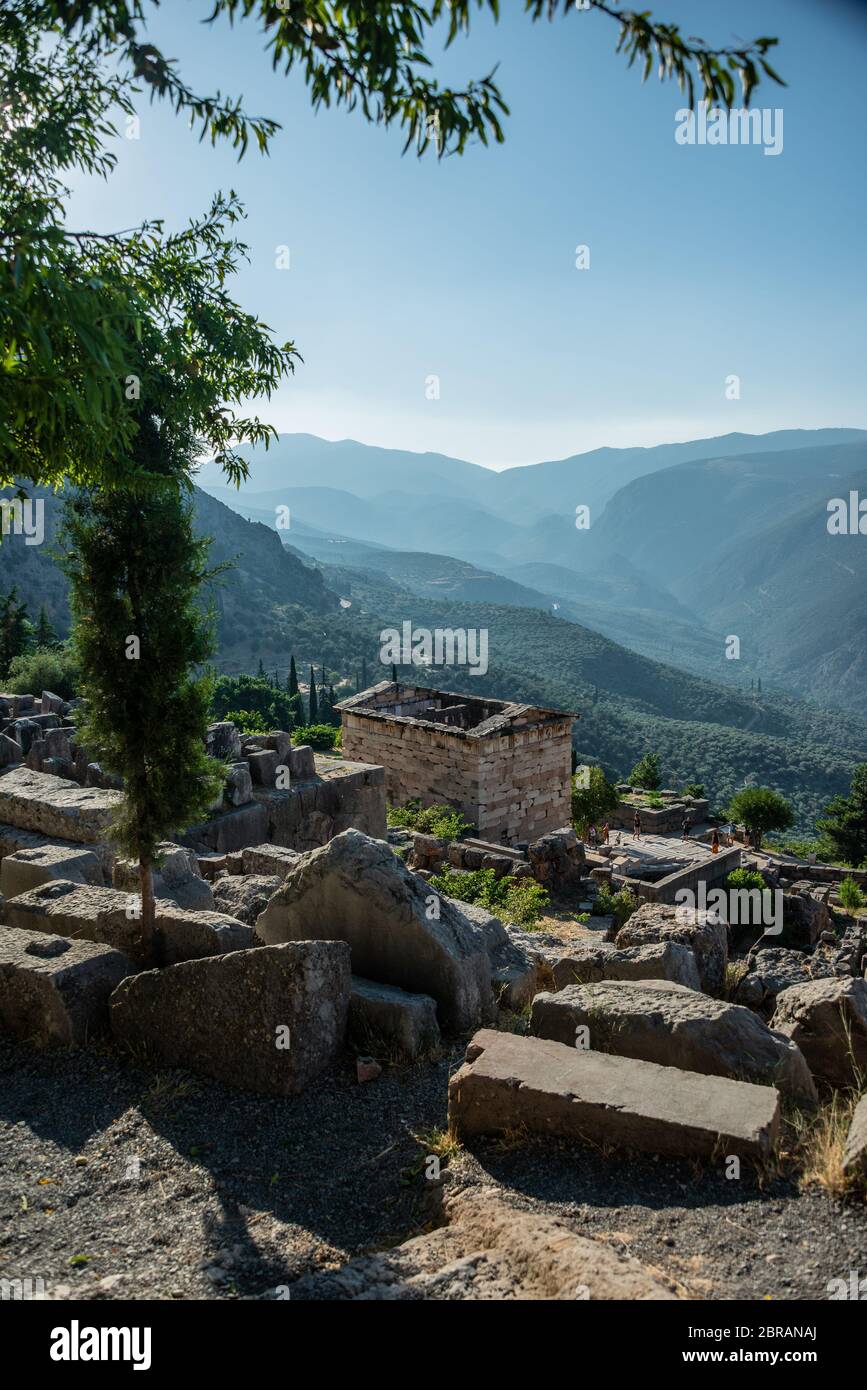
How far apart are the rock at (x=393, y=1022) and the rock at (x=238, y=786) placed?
21.7ft

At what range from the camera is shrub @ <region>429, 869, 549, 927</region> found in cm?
1448

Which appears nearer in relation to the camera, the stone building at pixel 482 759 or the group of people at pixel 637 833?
the stone building at pixel 482 759

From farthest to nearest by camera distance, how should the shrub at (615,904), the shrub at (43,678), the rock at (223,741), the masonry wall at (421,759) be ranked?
1. the shrub at (43,678)
2. the masonry wall at (421,759)
3. the shrub at (615,904)
4. the rock at (223,741)


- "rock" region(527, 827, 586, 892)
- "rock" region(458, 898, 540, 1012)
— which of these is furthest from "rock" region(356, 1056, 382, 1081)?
"rock" region(527, 827, 586, 892)

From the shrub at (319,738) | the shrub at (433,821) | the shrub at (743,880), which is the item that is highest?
the shrub at (319,738)

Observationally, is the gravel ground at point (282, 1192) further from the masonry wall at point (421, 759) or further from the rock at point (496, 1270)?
the masonry wall at point (421, 759)

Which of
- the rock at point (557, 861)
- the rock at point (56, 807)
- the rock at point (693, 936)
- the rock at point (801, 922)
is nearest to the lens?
the rock at point (693, 936)

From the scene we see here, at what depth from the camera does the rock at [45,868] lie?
8.66 metres

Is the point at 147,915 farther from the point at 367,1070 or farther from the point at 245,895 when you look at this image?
the point at 367,1070

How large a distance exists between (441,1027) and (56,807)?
558 cm

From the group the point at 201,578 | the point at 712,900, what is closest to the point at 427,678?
the point at 712,900

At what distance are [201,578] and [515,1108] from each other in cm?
421

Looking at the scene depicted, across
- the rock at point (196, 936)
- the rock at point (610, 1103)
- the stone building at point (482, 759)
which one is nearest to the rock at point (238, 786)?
the rock at point (196, 936)
